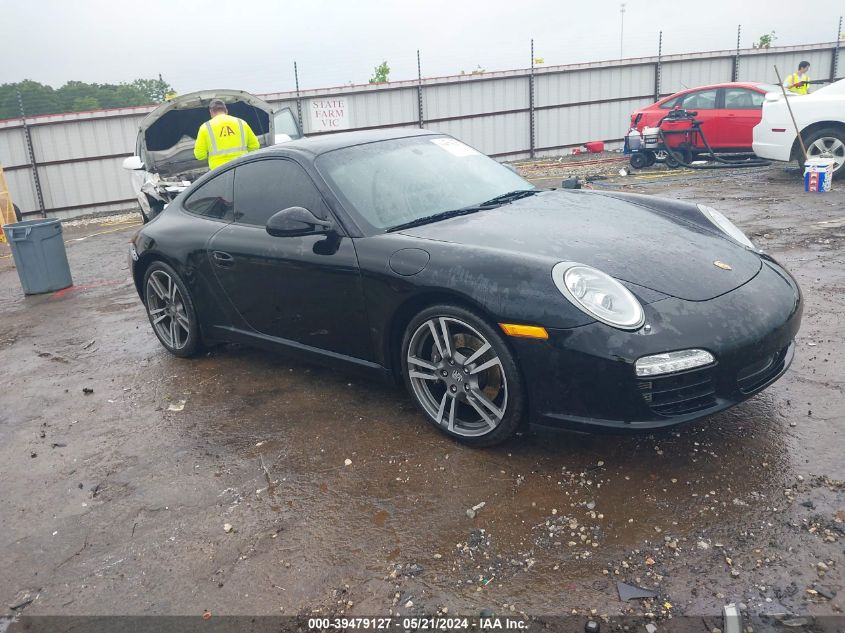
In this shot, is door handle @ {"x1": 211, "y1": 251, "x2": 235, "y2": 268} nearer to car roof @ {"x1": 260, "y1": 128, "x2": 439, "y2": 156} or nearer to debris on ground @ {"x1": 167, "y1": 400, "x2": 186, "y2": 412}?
car roof @ {"x1": 260, "y1": 128, "x2": 439, "y2": 156}

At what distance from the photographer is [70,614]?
2635 millimetres

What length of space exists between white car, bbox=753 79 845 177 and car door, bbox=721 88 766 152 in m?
1.66

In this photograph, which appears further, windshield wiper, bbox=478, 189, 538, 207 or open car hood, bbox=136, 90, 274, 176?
open car hood, bbox=136, 90, 274, 176

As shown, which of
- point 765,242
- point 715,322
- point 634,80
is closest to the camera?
point 715,322

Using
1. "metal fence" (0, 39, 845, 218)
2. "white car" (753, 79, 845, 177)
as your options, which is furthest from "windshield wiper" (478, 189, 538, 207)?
"metal fence" (0, 39, 845, 218)

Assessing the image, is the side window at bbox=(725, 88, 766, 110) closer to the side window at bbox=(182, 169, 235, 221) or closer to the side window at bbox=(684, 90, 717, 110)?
the side window at bbox=(684, 90, 717, 110)

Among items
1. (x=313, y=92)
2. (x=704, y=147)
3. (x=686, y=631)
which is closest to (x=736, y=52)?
(x=704, y=147)

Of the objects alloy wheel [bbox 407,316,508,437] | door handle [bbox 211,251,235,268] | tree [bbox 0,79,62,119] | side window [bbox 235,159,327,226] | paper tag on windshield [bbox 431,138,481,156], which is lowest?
alloy wheel [bbox 407,316,508,437]

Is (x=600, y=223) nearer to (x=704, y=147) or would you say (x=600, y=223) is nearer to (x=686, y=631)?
(x=686, y=631)

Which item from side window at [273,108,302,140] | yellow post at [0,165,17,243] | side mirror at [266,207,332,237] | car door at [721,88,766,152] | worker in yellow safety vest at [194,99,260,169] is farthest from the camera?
yellow post at [0,165,17,243]

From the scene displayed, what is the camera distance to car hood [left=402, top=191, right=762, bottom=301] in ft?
10.6

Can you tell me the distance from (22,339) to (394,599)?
514 cm

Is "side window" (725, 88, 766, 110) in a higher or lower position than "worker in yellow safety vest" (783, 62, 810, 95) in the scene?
lower

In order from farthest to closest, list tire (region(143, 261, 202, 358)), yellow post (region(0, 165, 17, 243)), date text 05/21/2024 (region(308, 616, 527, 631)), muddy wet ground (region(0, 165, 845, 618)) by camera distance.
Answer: yellow post (region(0, 165, 17, 243)) → tire (region(143, 261, 202, 358)) → muddy wet ground (region(0, 165, 845, 618)) → date text 05/21/2024 (region(308, 616, 527, 631))
